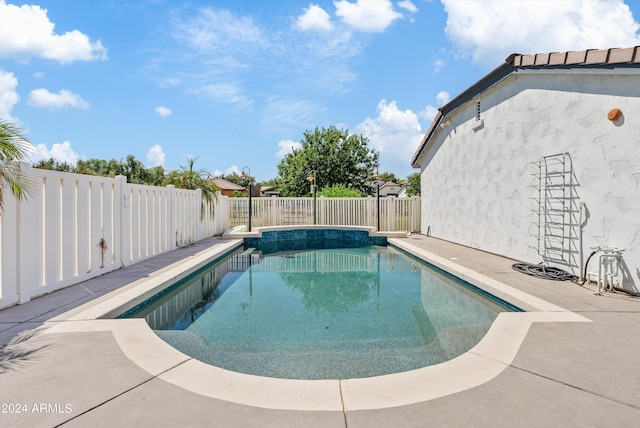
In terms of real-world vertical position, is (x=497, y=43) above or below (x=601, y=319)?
above

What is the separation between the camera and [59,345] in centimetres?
256

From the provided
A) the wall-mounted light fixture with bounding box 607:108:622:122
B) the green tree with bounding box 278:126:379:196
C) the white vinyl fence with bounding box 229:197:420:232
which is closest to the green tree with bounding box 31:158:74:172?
the green tree with bounding box 278:126:379:196

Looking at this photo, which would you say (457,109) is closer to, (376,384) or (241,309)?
(241,309)

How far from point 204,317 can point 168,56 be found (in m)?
9.89

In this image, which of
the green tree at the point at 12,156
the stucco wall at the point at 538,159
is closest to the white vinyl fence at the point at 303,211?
the stucco wall at the point at 538,159

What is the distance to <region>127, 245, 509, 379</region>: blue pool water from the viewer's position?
2.95 metres

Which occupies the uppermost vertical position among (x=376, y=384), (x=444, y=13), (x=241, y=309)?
(x=444, y=13)

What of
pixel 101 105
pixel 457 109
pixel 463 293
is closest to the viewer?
pixel 463 293

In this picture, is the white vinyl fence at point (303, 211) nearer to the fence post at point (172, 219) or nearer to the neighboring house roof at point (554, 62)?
the neighboring house roof at point (554, 62)

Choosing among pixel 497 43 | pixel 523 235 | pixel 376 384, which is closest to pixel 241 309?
pixel 376 384

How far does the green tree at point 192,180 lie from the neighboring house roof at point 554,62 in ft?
27.4

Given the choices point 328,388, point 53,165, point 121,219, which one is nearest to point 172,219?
Answer: point 121,219

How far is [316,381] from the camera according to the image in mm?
2131

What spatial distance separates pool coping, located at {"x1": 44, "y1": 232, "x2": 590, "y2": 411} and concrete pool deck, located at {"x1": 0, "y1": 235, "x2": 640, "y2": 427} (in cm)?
1
